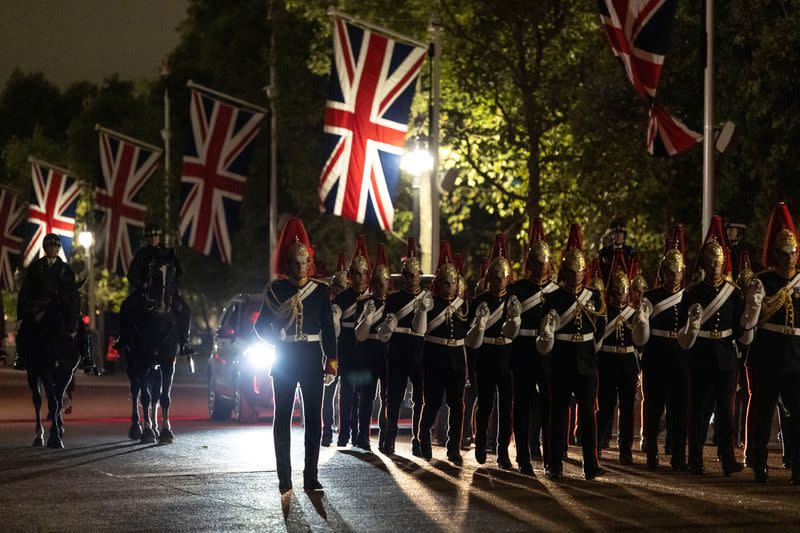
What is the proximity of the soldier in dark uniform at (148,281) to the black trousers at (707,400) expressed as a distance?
6.56 m

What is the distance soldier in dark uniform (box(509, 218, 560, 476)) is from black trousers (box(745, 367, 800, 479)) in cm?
175

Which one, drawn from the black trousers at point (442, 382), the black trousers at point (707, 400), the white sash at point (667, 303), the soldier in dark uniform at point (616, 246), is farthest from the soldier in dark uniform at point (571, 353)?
the soldier in dark uniform at point (616, 246)

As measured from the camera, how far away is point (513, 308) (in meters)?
14.9

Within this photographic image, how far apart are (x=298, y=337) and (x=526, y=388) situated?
7.96 ft

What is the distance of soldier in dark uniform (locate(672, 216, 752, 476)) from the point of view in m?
14.9

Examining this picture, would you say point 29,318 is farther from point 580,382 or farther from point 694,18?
point 694,18

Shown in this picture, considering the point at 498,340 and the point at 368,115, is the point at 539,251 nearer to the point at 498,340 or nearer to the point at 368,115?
the point at 498,340

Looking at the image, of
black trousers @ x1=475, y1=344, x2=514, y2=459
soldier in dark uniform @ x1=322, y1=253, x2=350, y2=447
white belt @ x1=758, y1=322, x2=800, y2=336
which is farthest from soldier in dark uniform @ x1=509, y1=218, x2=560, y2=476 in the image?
soldier in dark uniform @ x1=322, y1=253, x2=350, y2=447

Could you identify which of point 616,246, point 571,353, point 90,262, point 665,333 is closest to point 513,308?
point 571,353

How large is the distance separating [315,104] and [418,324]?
34.0 meters

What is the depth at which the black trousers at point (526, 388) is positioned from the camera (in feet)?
49.7

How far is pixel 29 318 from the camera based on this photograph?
19.0 m

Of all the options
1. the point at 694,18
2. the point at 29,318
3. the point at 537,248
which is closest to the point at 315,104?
the point at 694,18

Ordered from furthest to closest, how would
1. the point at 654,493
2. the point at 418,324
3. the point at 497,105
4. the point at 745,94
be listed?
the point at 497,105
the point at 745,94
the point at 418,324
the point at 654,493
